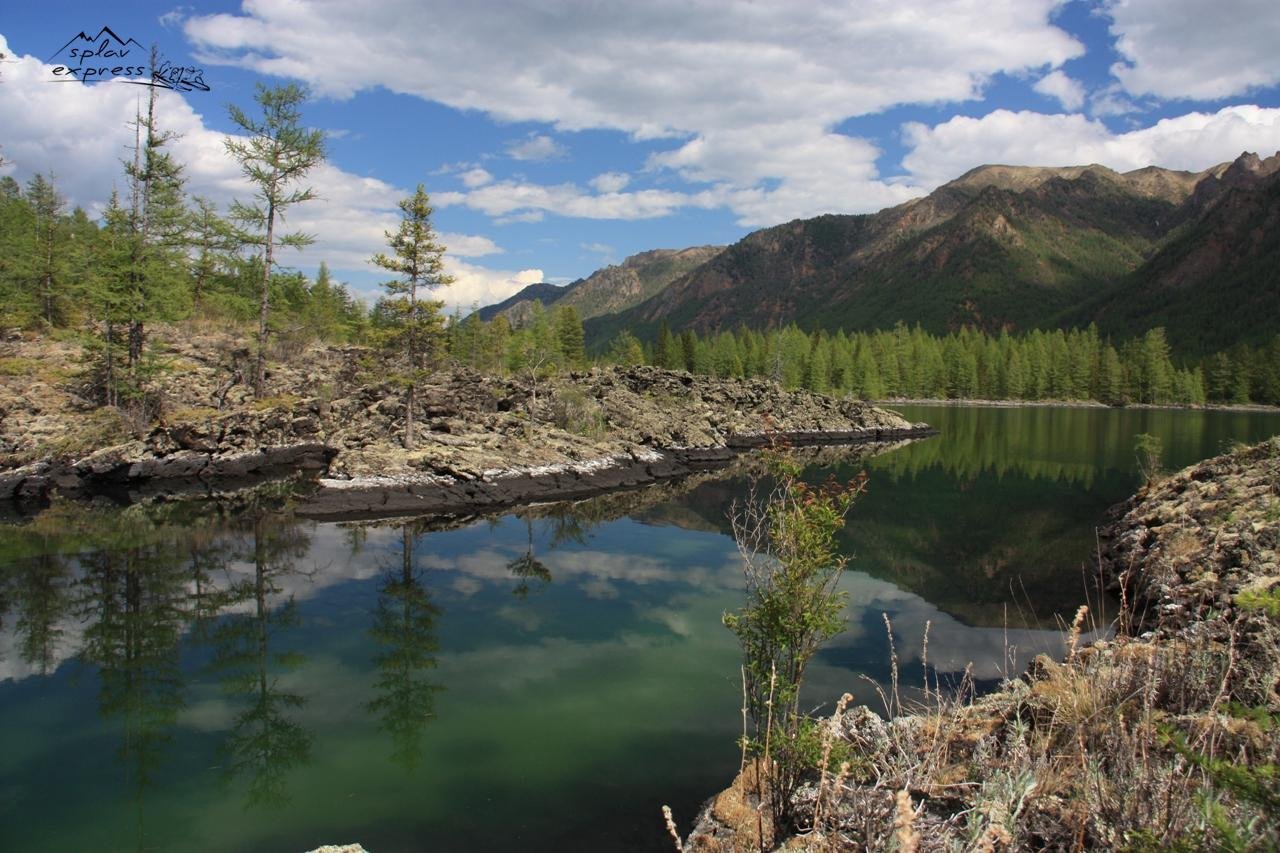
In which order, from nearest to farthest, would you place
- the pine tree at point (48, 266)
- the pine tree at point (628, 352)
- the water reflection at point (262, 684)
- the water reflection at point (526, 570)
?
the water reflection at point (262, 684), the water reflection at point (526, 570), the pine tree at point (48, 266), the pine tree at point (628, 352)

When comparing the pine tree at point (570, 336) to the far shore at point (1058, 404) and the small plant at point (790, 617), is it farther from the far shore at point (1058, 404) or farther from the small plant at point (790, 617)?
the small plant at point (790, 617)

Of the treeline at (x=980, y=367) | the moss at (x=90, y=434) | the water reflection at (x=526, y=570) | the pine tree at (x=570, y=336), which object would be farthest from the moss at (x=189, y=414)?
the treeline at (x=980, y=367)

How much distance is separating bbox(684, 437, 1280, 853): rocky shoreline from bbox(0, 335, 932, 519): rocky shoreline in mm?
25118

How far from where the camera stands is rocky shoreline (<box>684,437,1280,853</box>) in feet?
15.1

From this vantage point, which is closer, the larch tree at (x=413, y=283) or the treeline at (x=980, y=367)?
the larch tree at (x=413, y=283)

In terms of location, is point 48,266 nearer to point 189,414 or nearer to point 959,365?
point 189,414

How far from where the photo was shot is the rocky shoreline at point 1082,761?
4609 millimetres

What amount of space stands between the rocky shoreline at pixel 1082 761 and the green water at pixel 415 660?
159 centimetres

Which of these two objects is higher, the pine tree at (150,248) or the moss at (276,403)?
the pine tree at (150,248)

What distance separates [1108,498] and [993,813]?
38250mm

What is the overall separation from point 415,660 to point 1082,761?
45.9 feet

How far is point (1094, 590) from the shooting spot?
2120 centimetres

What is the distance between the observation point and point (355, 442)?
39.2 m

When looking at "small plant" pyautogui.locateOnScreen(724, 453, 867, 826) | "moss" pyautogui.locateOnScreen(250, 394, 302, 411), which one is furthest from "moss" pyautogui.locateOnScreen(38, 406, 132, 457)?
"small plant" pyautogui.locateOnScreen(724, 453, 867, 826)
